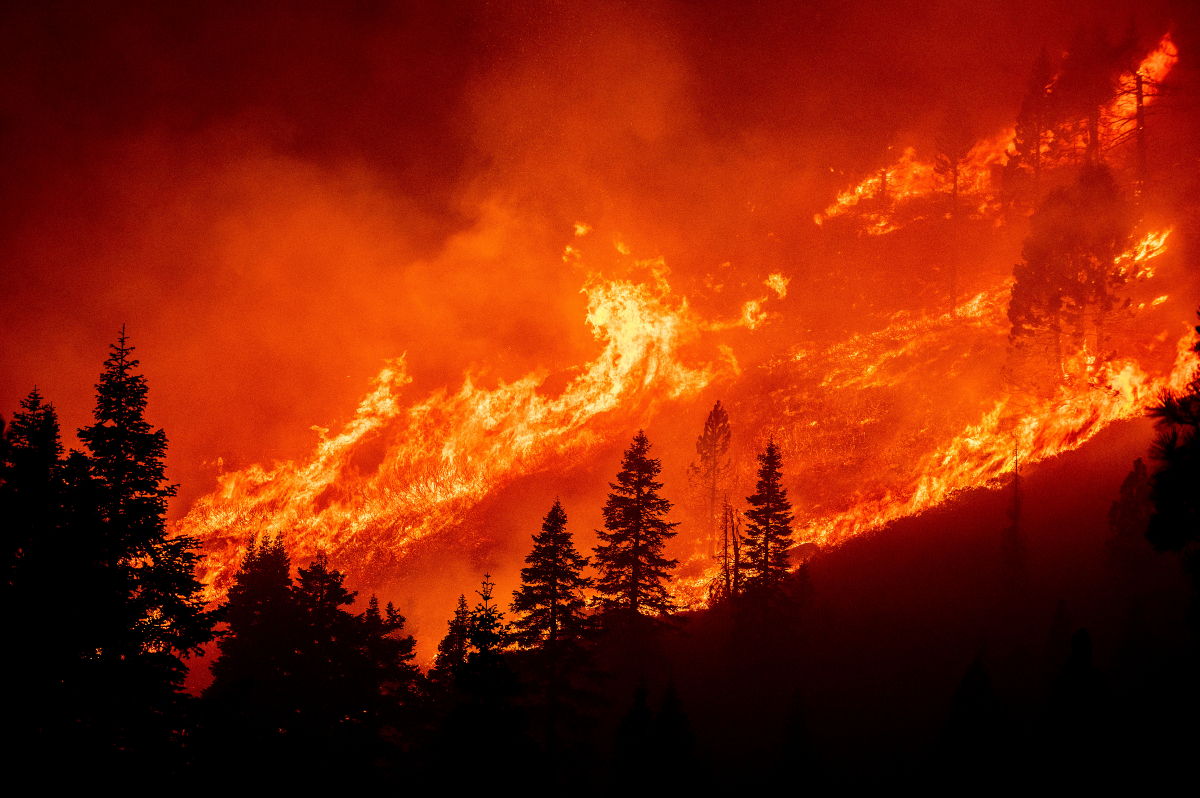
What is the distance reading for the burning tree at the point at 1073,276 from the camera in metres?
45.3

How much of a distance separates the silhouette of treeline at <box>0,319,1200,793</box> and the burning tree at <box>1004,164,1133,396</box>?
14.5 meters

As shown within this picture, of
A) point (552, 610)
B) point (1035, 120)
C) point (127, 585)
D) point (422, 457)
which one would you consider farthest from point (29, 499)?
point (1035, 120)

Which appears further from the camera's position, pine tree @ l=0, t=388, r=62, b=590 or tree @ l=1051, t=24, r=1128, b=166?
tree @ l=1051, t=24, r=1128, b=166

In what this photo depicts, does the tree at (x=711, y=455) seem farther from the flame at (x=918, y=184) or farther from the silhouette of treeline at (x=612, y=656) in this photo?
the flame at (x=918, y=184)

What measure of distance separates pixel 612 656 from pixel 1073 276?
43.8 meters

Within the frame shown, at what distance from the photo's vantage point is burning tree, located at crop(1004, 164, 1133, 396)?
45281 mm

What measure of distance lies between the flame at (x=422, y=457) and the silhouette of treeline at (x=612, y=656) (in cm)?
3422

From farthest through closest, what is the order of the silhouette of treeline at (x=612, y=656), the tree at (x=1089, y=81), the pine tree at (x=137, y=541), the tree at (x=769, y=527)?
the tree at (x=1089, y=81), the tree at (x=769, y=527), the pine tree at (x=137, y=541), the silhouette of treeline at (x=612, y=656)

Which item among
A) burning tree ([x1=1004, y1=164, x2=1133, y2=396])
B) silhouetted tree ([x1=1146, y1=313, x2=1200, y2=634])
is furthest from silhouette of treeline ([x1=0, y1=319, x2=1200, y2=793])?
burning tree ([x1=1004, y1=164, x2=1133, y2=396])

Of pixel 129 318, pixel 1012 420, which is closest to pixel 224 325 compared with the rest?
pixel 129 318

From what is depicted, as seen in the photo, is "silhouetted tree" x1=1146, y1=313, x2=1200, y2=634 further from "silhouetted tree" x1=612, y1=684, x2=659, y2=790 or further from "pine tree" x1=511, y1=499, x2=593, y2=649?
"pine tree" x1=511, y1=499, x2=593, y2=649

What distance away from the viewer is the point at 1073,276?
4647cm

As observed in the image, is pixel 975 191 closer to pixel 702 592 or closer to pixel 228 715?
pixel 702 592

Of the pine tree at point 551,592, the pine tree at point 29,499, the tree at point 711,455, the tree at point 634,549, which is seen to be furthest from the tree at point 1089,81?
the pine tree at point 29,499
